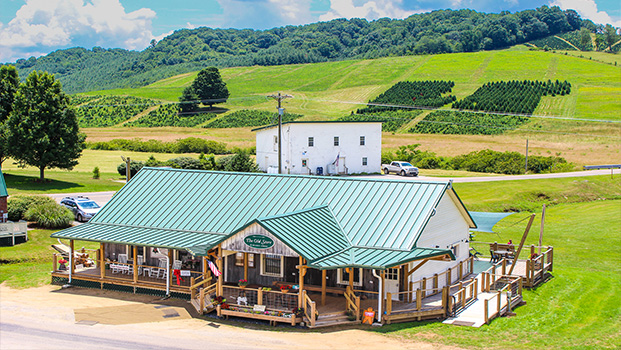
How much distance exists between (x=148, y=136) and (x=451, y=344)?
274 feet

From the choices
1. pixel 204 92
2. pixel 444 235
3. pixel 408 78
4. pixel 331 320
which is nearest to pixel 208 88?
pixel 204 92

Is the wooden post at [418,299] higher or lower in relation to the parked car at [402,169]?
lower

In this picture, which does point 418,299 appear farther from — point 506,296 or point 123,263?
point 123,263

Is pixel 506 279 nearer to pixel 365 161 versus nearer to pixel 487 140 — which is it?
pixel 365 161

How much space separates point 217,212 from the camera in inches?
Result: 1018

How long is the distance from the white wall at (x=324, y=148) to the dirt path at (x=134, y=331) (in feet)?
115

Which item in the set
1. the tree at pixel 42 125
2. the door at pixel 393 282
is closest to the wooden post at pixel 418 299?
the door at pixel 393 282

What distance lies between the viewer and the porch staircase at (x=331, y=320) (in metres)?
20.8

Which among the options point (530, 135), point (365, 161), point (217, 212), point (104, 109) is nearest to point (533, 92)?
point (530, 135)

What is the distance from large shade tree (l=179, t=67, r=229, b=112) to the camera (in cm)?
12662

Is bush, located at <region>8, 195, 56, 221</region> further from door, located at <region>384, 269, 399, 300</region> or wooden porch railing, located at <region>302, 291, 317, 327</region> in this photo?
door, located at <region>384, 269, 399, 300</region>

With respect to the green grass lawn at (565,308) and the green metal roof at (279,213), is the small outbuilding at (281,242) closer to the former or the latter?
the green metal roof at (279,213)

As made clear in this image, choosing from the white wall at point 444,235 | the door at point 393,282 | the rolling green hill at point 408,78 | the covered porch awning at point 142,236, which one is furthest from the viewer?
the rolling green hill at point 408,78

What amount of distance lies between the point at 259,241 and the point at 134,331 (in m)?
5.18
